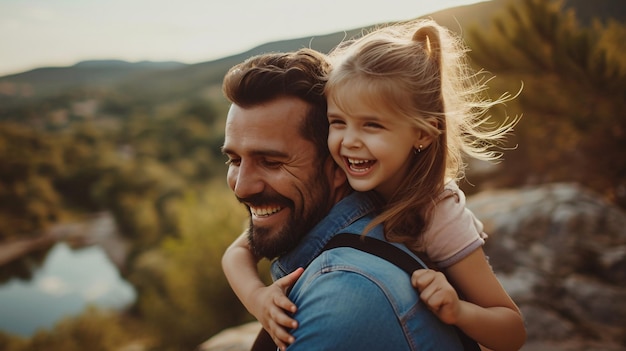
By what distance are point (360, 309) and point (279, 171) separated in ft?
2.29

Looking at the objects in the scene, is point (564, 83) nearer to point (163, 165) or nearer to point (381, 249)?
point (381, 249)

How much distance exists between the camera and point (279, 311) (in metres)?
1.20

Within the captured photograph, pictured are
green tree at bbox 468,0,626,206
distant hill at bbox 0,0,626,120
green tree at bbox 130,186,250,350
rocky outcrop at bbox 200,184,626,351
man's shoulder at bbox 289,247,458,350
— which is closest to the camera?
man's shoulder at bbox 289,247,458,350

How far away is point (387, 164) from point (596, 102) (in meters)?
5.39

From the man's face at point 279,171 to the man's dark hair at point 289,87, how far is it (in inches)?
1.0

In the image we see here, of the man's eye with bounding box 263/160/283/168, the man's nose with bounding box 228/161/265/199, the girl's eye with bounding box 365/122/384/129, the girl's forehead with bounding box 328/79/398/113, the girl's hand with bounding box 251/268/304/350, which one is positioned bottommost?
the girl's hand with bounding box 251/268/304/350

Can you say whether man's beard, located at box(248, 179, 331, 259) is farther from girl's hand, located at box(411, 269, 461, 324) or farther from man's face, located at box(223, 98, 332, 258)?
girl's hand, located at box(411, 269, 461, 324)

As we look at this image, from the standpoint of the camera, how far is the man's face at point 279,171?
1583mm

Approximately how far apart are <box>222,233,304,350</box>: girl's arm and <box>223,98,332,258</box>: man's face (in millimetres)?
159

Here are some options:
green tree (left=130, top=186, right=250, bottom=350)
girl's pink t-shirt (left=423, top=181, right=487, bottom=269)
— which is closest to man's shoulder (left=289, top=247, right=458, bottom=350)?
girl's pink t-shirt (left=423, top=181, right=487, bottom=269)

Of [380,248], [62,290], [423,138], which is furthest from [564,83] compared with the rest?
[62,290]

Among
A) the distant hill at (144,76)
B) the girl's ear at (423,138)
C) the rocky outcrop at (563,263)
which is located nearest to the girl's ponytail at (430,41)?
the girl's ear at (423,138)

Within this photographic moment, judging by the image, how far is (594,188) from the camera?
5883 millimetres

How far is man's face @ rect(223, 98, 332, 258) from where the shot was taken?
158 cm
